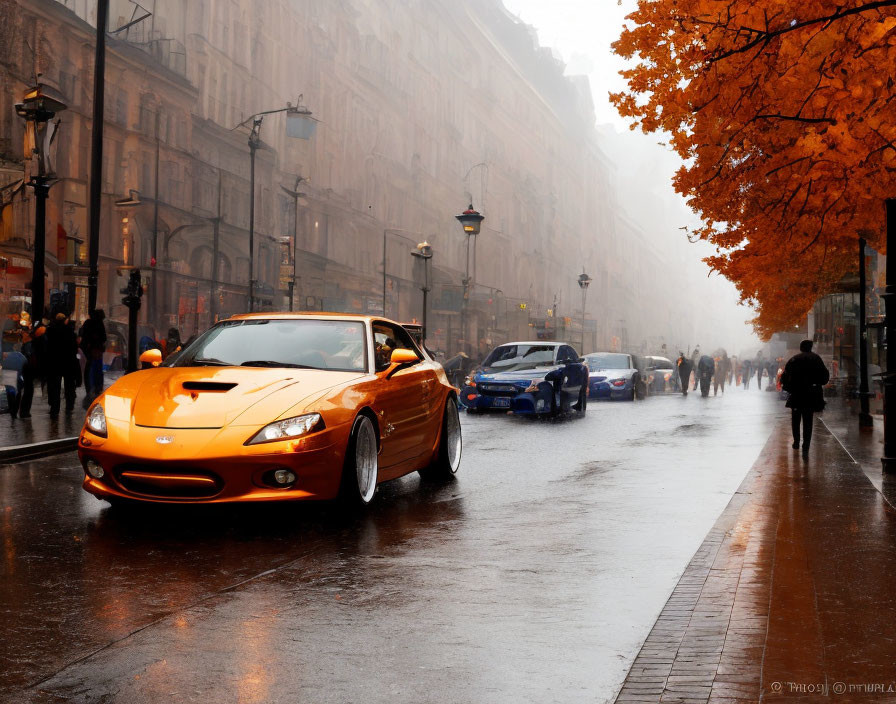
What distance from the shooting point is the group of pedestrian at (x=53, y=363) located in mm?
16703

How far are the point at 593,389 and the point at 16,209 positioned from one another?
17.9 meters

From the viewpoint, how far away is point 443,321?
61.0 meters

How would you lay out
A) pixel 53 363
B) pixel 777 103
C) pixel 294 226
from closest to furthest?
pixel 777 103, pixel 53 363, pixel 294 226

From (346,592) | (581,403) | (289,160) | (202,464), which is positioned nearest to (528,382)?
(581,403)

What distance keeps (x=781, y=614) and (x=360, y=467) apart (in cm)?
389

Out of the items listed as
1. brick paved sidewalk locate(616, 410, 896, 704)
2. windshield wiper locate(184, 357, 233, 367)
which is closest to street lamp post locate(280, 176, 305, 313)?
windshield wiper locate(184, 357, 233, 367)

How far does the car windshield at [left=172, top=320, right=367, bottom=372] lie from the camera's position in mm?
8922

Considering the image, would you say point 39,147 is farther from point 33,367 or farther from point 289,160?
point 289,160

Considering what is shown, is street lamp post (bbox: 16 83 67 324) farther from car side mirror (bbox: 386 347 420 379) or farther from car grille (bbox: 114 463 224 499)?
car grille (bbox: 114 463 224 499)

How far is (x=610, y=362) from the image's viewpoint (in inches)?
1436

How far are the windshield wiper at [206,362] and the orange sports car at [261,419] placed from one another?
2 centimetres

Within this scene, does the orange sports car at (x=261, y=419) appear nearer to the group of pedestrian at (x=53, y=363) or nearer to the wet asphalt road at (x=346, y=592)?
the wet asphalt road at (x=346, y=592)

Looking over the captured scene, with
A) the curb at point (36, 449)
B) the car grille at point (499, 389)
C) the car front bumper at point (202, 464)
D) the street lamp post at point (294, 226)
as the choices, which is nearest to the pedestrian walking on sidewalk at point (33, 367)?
the curb at point (36, 449)

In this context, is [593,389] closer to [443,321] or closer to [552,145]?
[443,321]
